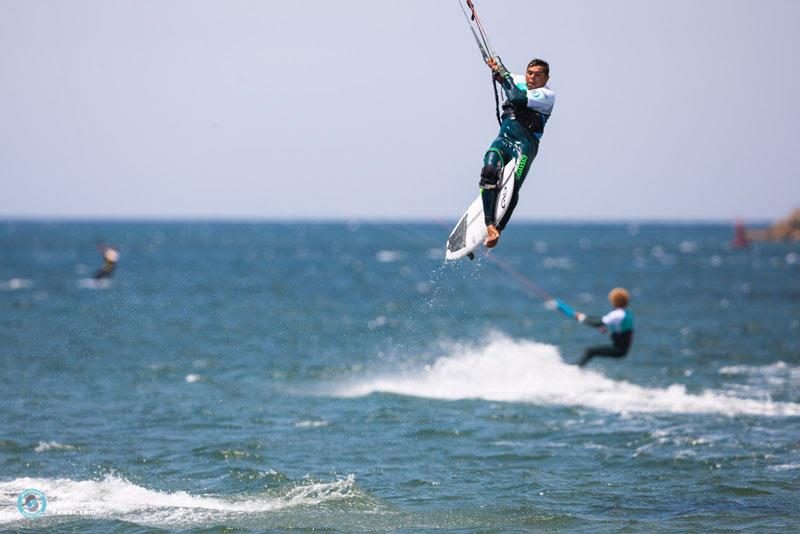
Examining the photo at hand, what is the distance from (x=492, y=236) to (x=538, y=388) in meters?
12.0

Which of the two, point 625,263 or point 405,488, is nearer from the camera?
point 405,488

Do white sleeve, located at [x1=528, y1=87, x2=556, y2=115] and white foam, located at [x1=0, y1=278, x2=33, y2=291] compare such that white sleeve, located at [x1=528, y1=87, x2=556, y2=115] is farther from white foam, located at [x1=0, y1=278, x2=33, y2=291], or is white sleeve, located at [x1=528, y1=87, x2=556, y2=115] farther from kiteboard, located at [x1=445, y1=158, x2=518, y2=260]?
white foam, located at [x1=0, y1=278, x2=33, y2=291]

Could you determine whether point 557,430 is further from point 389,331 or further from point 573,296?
point 573,296

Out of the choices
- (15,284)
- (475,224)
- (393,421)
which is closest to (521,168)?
(475,224)

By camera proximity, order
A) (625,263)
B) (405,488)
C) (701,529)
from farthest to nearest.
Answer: (625,263) → (405,488) → (701,529)

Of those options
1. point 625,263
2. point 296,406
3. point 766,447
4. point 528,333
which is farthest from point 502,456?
point 625,263

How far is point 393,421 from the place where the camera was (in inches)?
787

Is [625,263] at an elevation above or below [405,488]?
below

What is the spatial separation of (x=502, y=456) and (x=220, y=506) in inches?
206

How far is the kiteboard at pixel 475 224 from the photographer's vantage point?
12805 mm

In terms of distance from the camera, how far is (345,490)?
583 inches

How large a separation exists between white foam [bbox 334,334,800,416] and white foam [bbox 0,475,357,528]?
8.25 m

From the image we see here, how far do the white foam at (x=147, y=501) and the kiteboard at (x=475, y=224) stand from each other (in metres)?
3.88

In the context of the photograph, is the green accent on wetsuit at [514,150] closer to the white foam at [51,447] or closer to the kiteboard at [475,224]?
the kiteboard at [475,224]
